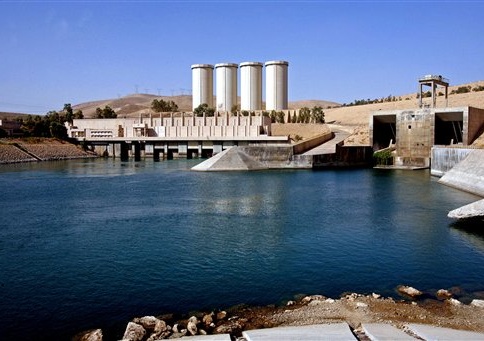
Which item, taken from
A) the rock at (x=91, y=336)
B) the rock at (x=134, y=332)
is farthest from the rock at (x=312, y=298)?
the rock at (x=91, y=336)

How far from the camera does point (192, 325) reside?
10.7 metres

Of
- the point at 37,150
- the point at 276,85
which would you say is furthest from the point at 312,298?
the point at 276,85

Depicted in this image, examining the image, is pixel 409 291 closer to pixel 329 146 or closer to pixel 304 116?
pixel 329 146

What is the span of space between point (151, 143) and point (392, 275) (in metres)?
74.7

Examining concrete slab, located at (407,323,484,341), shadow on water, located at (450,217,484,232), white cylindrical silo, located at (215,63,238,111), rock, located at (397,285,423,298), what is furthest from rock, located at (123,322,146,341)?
white cylindrical silo, located at (215,63,238,111)

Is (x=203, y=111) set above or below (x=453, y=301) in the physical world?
above

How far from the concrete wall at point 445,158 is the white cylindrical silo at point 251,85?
6564 centimetres

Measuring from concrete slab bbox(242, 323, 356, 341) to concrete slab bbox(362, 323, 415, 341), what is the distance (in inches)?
16.6

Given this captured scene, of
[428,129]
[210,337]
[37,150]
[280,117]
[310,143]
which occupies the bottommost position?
[210,337]

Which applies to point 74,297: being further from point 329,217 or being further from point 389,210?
Result: point 389,210

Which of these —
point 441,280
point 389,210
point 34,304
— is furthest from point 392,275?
point 389,210

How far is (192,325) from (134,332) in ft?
4.34

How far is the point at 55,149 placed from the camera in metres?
80.6

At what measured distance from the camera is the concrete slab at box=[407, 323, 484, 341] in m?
9.46
